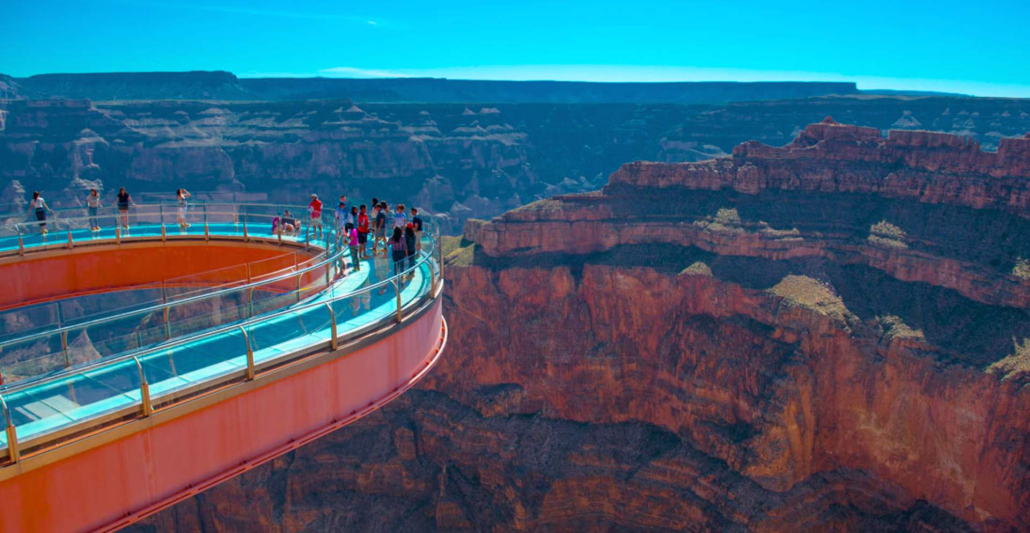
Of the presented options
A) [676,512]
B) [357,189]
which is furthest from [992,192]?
[357,189]

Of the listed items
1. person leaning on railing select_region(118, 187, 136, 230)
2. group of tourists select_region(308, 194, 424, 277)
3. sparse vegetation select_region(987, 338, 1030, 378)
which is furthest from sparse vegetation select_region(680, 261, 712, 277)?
person leaning on railing select_region(118, 187, 136, 230)

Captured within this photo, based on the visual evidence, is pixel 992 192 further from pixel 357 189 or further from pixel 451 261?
pixel 357 189

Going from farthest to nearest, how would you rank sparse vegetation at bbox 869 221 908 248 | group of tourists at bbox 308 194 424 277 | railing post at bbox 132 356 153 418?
sparse vegetation at bbox 869 221 908 248
group of tourists at bbox 308 194 424 277
railing post at bbox 132 356 153 418

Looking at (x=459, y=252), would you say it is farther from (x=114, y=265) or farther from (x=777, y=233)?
(x=114, y=265)

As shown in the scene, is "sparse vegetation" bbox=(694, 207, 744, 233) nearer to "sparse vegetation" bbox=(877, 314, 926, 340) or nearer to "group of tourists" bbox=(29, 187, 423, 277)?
"sparse vegetation" bbox=(877, 314, 926, 340)

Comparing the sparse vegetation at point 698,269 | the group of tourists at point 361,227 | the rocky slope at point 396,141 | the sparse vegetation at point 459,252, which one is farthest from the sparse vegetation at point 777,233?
the rocky slope at point 396,141

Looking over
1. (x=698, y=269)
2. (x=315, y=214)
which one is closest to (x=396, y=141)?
(x=698, y=269)
